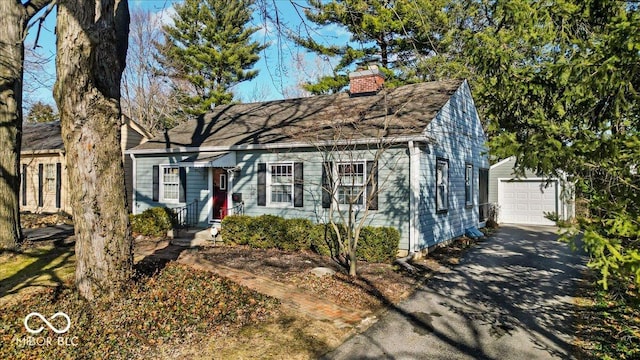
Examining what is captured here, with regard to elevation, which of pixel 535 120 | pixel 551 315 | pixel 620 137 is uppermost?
pixel 535 120

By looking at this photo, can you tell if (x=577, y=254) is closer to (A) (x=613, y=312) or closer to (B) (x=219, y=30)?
(A) (x=613, y=312)

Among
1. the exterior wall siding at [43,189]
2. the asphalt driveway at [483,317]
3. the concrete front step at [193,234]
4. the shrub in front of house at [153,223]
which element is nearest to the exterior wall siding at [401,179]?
the concrete front step at [193,234]

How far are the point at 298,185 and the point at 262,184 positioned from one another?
1354 mm

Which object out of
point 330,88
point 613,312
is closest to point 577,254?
point 613,312

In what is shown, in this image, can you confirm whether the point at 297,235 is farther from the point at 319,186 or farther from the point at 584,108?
the point at 584,108

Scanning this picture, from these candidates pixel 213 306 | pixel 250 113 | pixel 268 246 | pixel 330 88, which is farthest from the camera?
pixel 330 88

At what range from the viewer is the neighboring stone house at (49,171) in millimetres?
18203

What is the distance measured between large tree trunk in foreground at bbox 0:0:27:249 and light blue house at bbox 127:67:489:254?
427 centimetres

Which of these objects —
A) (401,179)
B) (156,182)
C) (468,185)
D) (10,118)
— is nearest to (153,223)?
(156,182)

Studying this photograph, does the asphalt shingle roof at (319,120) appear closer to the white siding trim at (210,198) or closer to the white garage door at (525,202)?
the white siding trim at (210,198)

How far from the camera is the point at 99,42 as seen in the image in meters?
5.64

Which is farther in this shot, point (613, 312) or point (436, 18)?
point (436, 18)

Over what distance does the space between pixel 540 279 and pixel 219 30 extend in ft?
92.0

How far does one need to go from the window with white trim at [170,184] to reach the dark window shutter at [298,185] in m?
5.05
